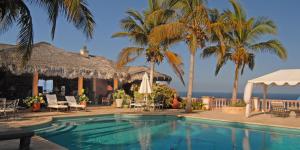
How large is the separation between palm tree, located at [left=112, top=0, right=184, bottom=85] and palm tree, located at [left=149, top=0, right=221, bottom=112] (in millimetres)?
1512

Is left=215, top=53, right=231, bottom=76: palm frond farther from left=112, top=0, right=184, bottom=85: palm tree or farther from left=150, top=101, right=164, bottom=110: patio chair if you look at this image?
left=150, top=101, right=164, bottom=110: patio chair

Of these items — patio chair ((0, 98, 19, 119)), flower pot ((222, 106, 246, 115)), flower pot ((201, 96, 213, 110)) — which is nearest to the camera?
patio chair ((0, 98, 19, 119))

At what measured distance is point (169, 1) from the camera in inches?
681

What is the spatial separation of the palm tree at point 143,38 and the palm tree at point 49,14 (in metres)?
11.0

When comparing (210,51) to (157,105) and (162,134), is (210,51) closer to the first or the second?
(157,105)

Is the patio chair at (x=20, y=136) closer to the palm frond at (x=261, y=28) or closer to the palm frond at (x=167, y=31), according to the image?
the palm frond at (x=167, y=31)

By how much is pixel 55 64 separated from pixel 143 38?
17.4 ft

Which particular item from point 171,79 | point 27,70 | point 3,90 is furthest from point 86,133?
point 171,79

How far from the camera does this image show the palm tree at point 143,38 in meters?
18.5

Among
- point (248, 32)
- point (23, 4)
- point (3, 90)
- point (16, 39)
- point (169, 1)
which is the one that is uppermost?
point (169, 1)

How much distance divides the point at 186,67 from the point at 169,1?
415 centimetres

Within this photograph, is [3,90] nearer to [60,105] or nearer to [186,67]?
[60,105]

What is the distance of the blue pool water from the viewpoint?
9429 mm

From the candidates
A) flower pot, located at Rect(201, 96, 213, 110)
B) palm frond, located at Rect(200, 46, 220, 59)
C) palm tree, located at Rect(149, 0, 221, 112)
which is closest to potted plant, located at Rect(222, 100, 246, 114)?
flower pot, located at Rect(201, 96, 213, 110)
